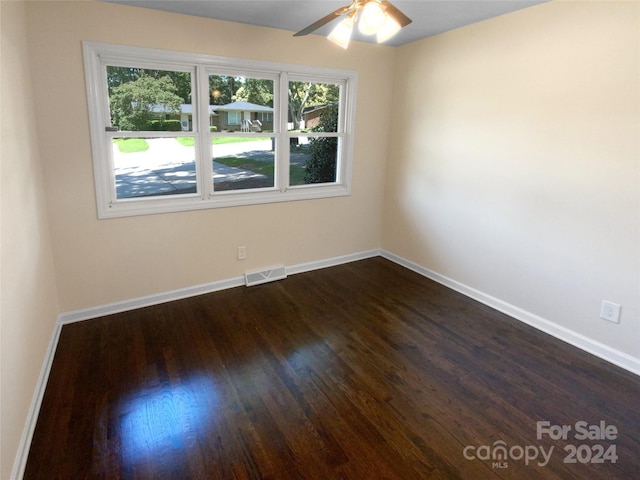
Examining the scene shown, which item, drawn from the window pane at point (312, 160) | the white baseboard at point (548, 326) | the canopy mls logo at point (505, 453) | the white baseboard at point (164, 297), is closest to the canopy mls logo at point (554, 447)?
the canopy mls logo at point (505, 453)

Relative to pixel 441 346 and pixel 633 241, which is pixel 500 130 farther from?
pixel 441 346

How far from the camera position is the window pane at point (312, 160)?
12.9 ft

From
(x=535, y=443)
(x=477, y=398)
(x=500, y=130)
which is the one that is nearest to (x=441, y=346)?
(x=477, y=398)

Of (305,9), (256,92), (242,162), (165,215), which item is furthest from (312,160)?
(165,215)

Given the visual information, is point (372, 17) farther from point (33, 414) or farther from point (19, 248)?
point (33, 414)

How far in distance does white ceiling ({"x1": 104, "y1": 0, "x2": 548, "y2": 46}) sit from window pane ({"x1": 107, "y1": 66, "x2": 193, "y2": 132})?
19.0 inches

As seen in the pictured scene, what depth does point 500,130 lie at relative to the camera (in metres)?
3.18

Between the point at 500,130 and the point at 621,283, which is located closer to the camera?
the point at 621,283

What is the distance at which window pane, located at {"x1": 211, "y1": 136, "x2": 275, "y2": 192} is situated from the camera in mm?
3502

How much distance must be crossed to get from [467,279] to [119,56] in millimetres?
3546

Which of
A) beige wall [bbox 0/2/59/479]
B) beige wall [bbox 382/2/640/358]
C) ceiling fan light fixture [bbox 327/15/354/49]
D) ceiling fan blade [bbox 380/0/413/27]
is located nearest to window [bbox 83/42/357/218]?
beige wall [bbox 0/2/59/479]

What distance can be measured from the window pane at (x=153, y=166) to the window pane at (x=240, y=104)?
1.15 feet

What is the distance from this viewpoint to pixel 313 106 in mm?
3934

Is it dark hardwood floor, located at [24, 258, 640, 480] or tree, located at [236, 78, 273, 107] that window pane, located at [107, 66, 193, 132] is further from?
dark hardwood floor, located at [24, 258, 640, 480]
